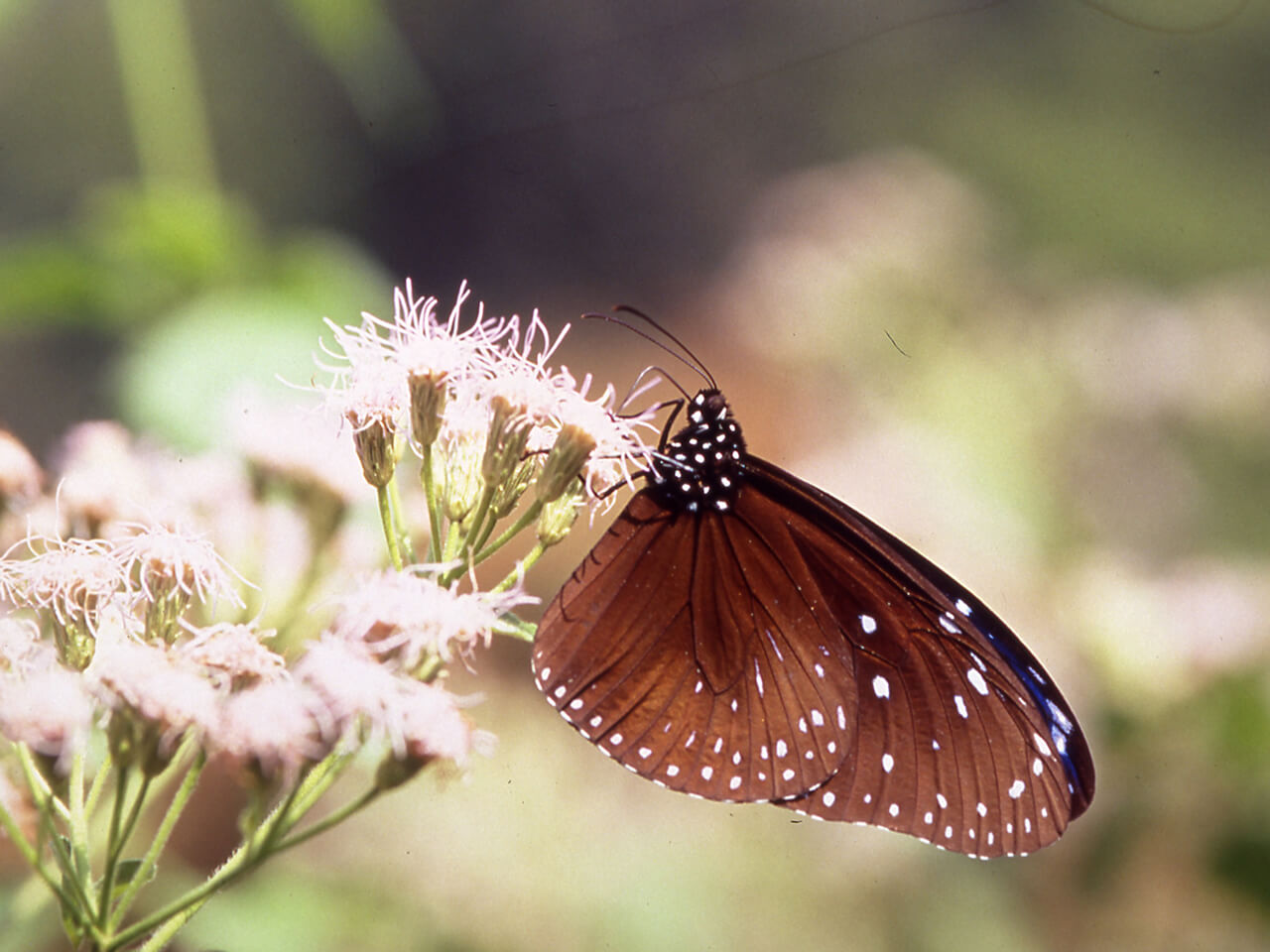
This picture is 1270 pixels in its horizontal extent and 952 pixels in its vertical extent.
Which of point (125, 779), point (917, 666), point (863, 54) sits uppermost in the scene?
point (863, 54)

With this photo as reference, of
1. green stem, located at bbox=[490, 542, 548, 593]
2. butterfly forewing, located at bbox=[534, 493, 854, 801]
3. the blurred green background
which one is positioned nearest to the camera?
green stem, located at bbox=[490, 542, 548, 593]

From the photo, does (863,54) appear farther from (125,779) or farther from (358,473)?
(125,779)

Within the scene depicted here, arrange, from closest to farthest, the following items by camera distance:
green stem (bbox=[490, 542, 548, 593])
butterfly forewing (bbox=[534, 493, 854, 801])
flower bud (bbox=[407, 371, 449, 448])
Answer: green stem (bbox=[490, 542, 548, 593]) < flower bud (bbox=[407, 371, 449, 448]) < butterfly forewing (bbox=[534, 493, 854, 801])

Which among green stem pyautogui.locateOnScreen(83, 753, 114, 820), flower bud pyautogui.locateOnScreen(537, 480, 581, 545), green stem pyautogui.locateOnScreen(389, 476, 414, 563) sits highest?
flower bud pyautogui.locateOnScreen(537, 480, 581, 545)

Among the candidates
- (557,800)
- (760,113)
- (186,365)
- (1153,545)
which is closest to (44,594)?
(186,365)

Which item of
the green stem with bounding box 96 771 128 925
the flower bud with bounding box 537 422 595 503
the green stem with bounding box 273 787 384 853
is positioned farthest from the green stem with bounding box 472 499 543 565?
the green stem with bounding box 96 771 128 925

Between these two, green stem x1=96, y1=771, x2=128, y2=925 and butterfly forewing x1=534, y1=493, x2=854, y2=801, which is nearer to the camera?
green stem x1=96, y1=771, x2=128, y2=925

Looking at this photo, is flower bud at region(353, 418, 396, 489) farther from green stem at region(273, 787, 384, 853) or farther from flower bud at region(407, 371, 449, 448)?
green stem at region(273, 787, 384, 853)

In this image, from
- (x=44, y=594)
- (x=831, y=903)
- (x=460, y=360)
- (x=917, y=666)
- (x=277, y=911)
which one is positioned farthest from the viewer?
(x=831, y=903)
